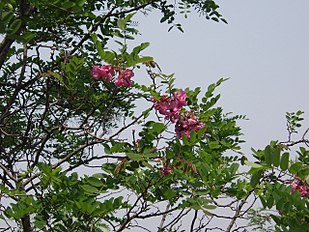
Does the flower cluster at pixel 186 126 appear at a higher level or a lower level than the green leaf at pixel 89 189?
higher

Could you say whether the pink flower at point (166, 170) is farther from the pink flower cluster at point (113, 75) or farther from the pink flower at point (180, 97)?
the pink flower cluster at point (113, 75)

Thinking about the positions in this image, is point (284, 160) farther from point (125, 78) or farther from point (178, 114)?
point (125, 78)

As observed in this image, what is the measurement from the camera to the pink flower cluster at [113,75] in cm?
190

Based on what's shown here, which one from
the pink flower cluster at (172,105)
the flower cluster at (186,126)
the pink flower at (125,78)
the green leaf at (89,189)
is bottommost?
the green leaf at (89,189)

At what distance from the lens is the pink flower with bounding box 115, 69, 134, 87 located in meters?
1.90

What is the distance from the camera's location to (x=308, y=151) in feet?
6.63

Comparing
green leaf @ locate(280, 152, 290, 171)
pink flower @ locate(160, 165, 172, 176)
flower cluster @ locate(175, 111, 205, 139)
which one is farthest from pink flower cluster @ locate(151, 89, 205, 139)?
green leaf @ locate(280, 152, 290, 171)

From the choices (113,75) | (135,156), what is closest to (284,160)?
(135,156)

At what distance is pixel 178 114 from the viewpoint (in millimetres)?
1851

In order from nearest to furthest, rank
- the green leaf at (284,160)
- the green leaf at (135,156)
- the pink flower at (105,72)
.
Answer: the green leaf at (284,160)
the green leaf at (135,156)
the pink flower at (105,72)

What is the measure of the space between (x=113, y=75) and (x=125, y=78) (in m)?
0.07

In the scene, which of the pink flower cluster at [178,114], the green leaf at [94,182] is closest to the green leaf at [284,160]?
the pink flower cluster at [178,114]

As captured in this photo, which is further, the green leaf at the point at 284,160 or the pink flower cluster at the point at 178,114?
the pink flower cluster at the point at 178,114

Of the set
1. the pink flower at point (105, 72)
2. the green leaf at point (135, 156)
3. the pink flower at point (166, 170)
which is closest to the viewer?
the green leaf at point (135, 156)
